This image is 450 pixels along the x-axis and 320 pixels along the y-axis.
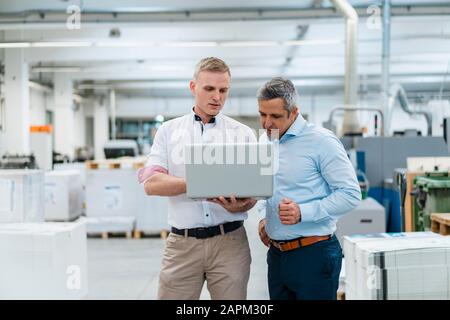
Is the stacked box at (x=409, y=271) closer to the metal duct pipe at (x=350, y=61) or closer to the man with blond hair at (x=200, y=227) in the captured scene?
the man with blond hair at (x=200, y=227)

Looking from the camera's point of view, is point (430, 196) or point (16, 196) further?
point (430, 196)

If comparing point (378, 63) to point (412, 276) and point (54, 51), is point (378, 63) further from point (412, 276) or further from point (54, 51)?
point (412, 276)

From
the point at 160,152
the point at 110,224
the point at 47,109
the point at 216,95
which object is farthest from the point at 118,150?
the point at 47,109

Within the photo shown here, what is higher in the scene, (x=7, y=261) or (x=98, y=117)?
(x=98, y=117)

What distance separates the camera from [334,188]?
72.6 inches

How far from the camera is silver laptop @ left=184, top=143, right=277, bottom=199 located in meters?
1.55

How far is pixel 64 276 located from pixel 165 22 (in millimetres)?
5031

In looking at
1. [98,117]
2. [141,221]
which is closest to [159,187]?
[141,221]

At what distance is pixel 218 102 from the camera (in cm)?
183

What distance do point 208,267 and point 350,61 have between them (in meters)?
4.60

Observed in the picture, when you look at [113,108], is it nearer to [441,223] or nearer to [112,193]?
[112,193]

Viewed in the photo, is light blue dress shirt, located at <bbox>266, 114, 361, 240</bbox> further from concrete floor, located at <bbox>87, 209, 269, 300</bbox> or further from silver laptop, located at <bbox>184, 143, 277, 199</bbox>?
concrete floor, located at <bbox>87, 209, 269, 300</bbox>

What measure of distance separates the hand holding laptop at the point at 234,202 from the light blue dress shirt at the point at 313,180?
0.65ft

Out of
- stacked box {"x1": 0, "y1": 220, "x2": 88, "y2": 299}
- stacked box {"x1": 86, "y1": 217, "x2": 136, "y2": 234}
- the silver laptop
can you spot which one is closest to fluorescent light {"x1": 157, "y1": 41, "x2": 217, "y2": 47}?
stacked box {"x1": 86, "y1": 217, "x2": 136, "y2": 234}
